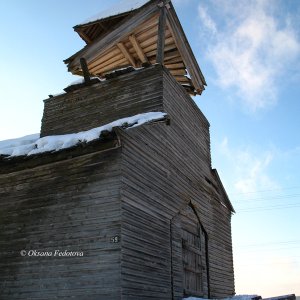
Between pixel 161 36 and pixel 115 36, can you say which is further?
pixel 115 36

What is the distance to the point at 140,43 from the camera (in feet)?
56.9

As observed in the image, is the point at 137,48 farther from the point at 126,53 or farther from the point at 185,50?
the point at 185,50

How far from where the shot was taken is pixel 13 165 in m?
12.7

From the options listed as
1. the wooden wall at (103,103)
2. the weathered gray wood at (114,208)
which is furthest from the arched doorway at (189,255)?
the wooden wall at (103,103)

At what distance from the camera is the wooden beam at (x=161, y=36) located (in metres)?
14.9

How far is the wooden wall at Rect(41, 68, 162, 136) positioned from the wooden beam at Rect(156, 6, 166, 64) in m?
0.59

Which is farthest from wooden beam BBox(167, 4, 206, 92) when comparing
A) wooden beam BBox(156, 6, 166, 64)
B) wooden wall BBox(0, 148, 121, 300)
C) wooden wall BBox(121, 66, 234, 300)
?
wooden wall BBox(0, 148, 121, 300)

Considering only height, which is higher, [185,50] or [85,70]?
[185,50]

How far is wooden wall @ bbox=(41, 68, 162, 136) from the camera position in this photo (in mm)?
14406

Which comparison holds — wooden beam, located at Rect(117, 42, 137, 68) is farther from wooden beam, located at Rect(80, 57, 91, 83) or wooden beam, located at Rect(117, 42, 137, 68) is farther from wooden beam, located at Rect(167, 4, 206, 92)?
wooden beam, located at Rect(167, 4, 206, 92)

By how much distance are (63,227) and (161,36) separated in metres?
8.34

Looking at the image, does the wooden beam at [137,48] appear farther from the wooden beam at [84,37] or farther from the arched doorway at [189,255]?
the arched doorway at [189,255]

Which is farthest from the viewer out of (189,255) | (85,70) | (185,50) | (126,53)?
(126,53)

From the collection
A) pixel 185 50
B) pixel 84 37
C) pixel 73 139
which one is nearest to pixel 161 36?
pixel 185 50
